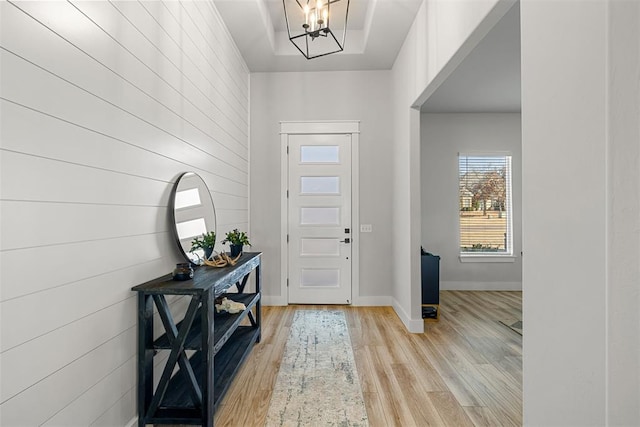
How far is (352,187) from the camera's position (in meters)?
4.24

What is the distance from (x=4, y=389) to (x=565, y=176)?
80.3 inches

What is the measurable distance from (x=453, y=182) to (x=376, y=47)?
8.76 feet

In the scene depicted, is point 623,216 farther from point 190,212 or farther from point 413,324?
point 413,324

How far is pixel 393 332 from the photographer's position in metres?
3.30

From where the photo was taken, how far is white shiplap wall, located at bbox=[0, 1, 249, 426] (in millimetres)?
1050

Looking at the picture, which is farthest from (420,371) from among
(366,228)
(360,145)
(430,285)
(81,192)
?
(360,145)

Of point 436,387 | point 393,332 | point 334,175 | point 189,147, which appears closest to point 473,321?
point 393,332

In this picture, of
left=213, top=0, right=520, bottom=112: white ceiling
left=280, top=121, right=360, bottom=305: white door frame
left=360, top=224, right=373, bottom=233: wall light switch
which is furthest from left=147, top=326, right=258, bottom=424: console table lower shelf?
left=213, top=0, right=520, bottom=112: white ceiling

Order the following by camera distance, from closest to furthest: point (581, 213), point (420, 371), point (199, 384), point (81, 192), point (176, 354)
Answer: point (581, 213)
point (81, 192)
point (176, 354)
point (199, 384)
point (420, 371)

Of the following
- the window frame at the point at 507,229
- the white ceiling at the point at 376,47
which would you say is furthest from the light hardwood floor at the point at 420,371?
the white ceiling at the point at 376,47

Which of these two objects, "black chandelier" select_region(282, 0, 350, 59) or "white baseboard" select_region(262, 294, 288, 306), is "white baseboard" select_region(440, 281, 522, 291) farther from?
"black chandelier" select_region(282, 0, 350, 59)

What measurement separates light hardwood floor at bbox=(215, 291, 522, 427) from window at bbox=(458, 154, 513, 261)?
1.61m

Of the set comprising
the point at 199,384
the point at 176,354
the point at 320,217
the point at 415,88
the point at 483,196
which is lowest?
the point at 199,384

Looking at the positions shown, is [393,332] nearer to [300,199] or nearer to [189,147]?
[300,199]
